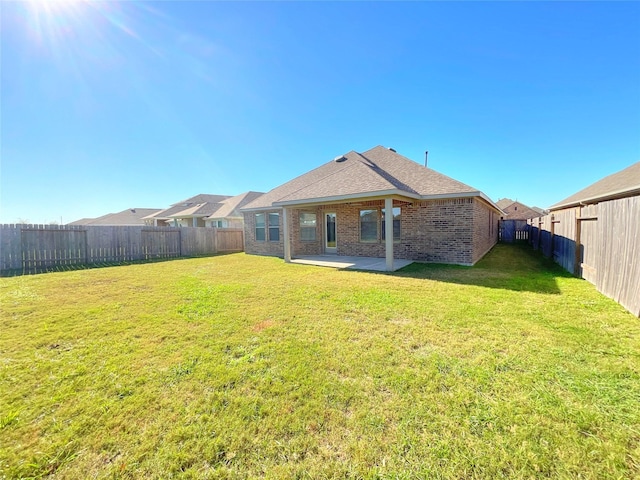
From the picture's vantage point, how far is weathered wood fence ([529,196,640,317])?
459 centimetres

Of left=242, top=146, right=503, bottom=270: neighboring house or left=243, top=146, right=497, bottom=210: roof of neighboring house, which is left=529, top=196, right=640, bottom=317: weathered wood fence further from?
left=243, top=146, right=497, bottom=210: roof of neighboring house

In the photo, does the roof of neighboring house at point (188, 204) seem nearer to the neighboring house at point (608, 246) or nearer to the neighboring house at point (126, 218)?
the neighboring house at point (126, 218)

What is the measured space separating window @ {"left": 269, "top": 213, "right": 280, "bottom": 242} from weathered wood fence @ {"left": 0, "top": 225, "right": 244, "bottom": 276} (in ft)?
16.1

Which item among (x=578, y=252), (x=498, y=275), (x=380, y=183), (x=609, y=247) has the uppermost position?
(x=380, y=183)

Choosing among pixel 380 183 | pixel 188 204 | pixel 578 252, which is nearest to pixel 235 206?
pixel 188 204

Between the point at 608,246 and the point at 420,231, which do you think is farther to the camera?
the point at 420,231

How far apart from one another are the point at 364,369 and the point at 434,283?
187 inches

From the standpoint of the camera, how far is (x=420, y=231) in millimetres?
10531

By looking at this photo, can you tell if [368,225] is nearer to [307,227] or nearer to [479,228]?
[307,227]

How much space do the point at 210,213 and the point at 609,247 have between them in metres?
27.6

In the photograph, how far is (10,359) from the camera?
3260 millimetres

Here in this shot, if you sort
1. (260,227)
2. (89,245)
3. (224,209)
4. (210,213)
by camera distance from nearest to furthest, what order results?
(89,245), (260,227), (224,209), (210,213)

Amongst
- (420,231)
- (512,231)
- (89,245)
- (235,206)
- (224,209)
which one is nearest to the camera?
(420,231)

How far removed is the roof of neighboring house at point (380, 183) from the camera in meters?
9.03
